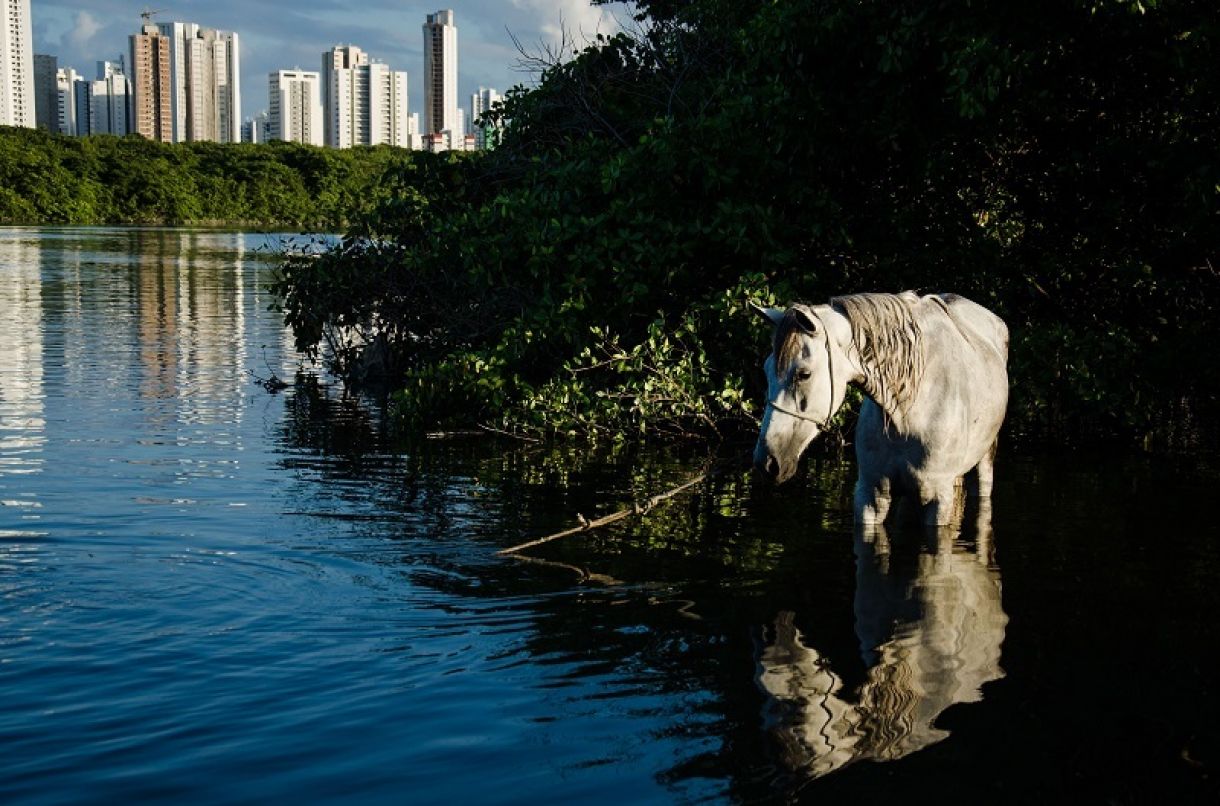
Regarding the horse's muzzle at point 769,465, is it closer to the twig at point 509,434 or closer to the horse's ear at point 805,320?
the horse's ear at point 805,320

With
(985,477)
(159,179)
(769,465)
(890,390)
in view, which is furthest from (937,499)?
(159,179)

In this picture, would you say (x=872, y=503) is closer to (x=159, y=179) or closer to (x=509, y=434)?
(x=509, y=434)

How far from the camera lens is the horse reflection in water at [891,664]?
19.3 ft

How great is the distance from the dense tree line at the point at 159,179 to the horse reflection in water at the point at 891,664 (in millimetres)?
103058

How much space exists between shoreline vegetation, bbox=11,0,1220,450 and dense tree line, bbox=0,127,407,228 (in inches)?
3752

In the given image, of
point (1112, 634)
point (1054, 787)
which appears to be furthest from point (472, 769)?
point (1112, 634)

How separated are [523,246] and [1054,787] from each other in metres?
11.3

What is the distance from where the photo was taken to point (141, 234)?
100 m

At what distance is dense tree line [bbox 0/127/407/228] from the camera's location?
118875mm

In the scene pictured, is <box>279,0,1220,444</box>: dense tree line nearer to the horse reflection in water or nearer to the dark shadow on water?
the dark shadow on water

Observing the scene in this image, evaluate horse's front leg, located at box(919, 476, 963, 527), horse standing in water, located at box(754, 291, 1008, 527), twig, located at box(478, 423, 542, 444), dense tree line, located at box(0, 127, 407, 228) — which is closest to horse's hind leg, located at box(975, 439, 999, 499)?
horse standing in water, located at box(754, 291, 1008, 527)

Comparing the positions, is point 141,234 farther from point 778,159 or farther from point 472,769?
point 472,769

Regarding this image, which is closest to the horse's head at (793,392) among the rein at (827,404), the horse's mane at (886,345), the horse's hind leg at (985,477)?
the rein at (827,404)

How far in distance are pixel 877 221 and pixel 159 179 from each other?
419ft
